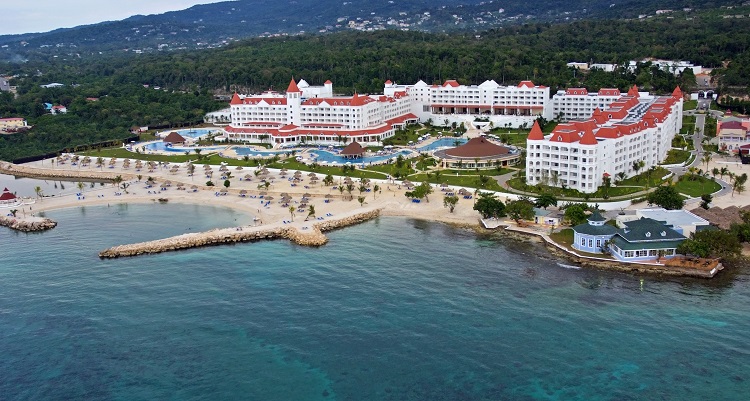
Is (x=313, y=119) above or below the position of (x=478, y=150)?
above

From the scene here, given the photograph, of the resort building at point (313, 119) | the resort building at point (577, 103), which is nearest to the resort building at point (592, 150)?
the resort building at point (577, 103)

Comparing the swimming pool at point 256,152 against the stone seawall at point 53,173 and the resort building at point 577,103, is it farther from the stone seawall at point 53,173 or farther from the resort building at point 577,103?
the resort building at point 577,103

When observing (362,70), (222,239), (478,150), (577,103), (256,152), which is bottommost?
(222,239)

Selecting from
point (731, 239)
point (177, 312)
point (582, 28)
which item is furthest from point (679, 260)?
point (582, 28)

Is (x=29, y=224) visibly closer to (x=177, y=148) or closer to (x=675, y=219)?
(x=177, y=148)

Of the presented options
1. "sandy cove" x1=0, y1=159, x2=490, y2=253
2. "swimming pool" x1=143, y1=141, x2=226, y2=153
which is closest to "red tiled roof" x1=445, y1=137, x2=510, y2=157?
"sandy cove" x1=0, y1=159, x2=490, y2=253

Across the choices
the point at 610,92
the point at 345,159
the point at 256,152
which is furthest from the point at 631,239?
the point at 610,92

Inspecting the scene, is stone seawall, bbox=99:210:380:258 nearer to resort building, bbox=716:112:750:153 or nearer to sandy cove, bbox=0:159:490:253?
sandy cove, bbox=0:159:490:253

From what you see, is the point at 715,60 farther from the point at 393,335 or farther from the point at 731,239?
the point at 393,335
